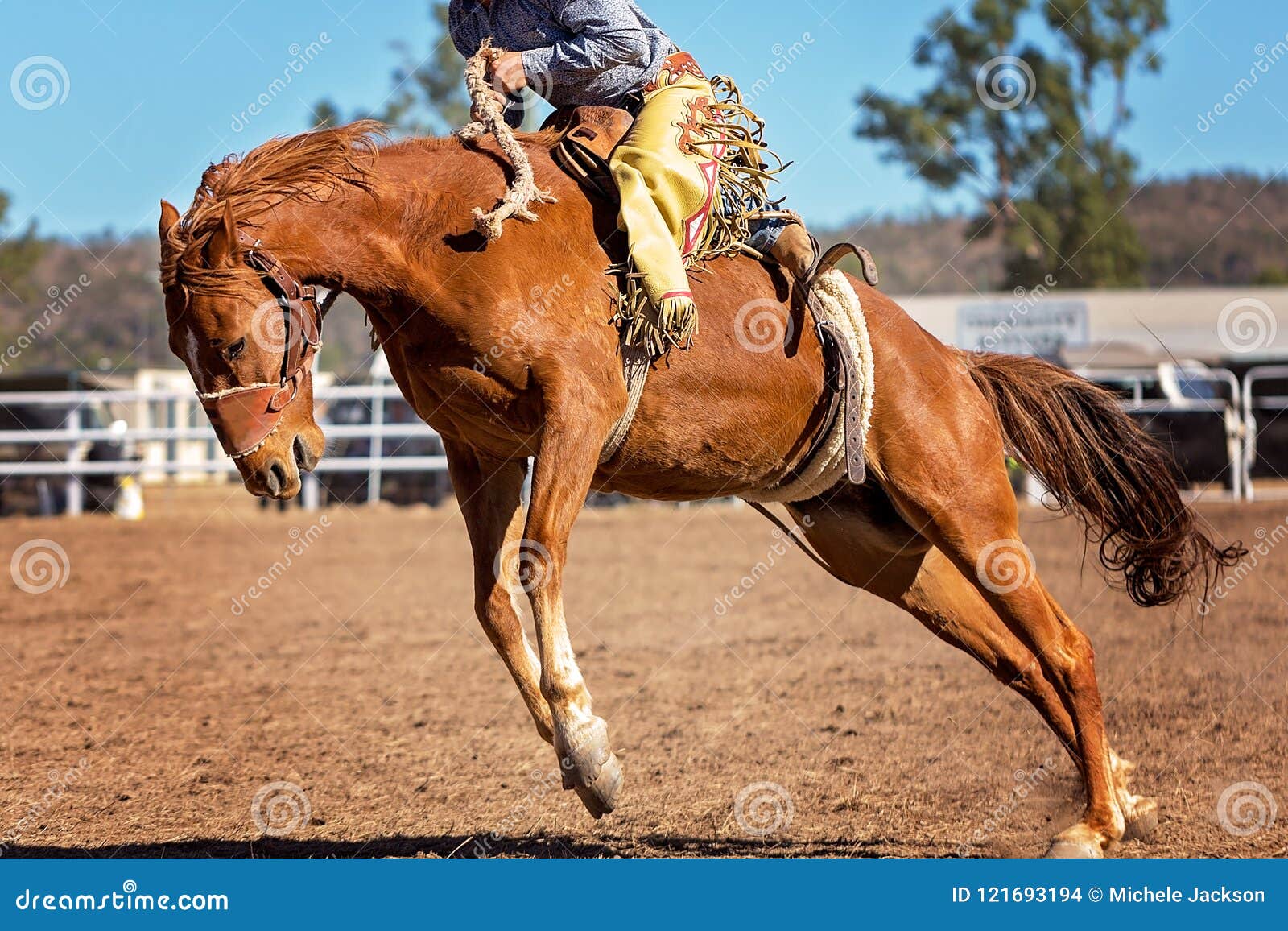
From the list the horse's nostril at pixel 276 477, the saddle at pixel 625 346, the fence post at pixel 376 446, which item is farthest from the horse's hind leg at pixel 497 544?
the fence post at pixel 376 446

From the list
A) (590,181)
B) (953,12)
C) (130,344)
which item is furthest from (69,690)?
(130,344)

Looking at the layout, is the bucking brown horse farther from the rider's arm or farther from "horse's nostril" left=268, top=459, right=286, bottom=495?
the rider's arm

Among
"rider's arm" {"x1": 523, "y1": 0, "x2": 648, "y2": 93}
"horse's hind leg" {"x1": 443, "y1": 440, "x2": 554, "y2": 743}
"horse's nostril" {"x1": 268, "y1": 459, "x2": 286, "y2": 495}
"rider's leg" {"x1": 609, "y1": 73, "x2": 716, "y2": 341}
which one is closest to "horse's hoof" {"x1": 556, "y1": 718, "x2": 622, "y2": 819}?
"horse's hind leg" {"x1": 443, "y1": 440, "x2": 554, "y2": 743}

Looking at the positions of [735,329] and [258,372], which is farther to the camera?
[735,329]

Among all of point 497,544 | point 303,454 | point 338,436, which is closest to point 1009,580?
point 497,544

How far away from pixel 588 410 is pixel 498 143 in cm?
88

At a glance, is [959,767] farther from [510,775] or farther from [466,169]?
[466,169]

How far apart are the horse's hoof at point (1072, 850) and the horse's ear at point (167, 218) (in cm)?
319

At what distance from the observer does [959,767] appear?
5234mm

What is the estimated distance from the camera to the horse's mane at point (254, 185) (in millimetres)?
3215

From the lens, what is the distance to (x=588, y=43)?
371 centimetres

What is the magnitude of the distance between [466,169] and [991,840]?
285 cm

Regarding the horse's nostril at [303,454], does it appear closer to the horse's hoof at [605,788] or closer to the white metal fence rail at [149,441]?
the horse's hoof at [605,788]

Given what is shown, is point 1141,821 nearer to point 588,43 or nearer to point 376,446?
point 588,43
